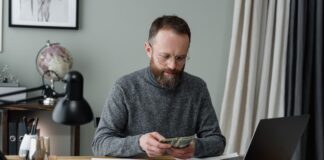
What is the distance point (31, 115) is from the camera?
312 cm

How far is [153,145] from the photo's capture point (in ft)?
5.02

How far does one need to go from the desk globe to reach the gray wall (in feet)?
→ 0.70

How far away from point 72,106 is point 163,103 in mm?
939

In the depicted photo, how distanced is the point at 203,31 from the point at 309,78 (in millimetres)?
829

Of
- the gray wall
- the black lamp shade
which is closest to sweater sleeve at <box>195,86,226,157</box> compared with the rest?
the black lamp shade

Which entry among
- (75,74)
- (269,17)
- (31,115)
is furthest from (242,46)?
(75,74)

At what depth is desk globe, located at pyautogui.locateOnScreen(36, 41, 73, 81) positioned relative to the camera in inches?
113

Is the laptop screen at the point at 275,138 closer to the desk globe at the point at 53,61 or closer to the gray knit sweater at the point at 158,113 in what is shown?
the gray knit sweater at the point at 158,113

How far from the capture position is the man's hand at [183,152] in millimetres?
1579

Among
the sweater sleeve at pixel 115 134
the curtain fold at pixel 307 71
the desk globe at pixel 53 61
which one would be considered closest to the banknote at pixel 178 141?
the sweater sleeve at pixel 115 134

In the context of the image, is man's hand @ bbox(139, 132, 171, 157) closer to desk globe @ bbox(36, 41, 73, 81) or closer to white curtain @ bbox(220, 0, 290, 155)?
desk globe @ bbox(36, 41, 73, 81)

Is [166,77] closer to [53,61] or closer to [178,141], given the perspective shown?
[178,141]

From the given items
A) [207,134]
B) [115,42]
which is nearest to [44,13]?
[115,42]

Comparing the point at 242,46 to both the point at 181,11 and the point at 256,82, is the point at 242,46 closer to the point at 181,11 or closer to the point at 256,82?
the point at 256,82
